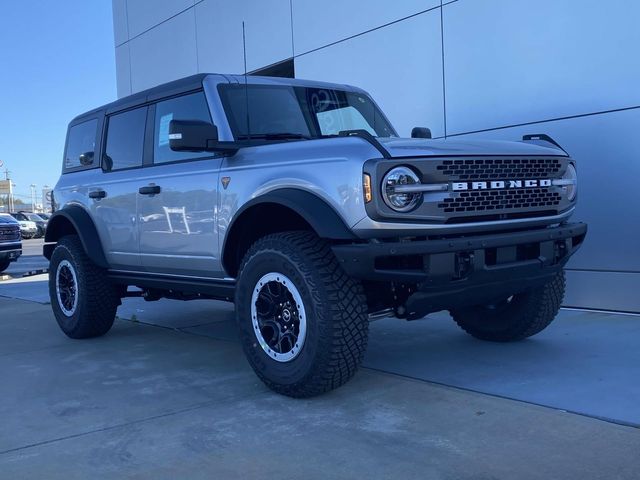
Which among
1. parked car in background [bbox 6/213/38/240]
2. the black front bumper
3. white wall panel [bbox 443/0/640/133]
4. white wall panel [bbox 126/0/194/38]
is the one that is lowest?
parked car in background [bbox 6/213/38/240]

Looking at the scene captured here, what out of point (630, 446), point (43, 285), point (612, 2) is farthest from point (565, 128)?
point (43, 285)

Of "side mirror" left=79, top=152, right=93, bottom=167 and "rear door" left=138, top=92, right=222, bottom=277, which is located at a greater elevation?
"side mirror" left=79, top=152, right=93, bottom=167

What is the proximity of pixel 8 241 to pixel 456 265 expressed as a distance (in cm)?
1311

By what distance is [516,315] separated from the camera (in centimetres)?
510

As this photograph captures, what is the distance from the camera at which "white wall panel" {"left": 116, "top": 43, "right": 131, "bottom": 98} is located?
596 inches

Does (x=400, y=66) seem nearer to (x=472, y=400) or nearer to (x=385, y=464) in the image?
(x=472, y=400)

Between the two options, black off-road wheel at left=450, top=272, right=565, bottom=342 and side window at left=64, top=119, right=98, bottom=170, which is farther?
side window at left=64, top=119, right=98, bottom=170

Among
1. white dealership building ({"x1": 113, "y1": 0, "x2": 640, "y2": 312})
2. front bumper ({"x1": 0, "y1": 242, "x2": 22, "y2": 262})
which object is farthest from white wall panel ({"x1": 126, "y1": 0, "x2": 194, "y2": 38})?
front bumper ({"x1": 0, "y1": 242, "x2": 22, "y2": 262})

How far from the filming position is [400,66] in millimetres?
8430

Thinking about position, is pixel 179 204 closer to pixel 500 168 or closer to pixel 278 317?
pixel 278 317

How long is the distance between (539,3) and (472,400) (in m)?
4.60

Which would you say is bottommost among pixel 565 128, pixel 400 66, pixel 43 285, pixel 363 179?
pixel 43 285

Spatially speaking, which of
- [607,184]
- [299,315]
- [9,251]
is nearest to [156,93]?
[299,315]

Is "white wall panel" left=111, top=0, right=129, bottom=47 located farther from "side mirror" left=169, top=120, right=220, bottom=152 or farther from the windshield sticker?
"side mirror" left=169, top=120, right=220, bottom=152
